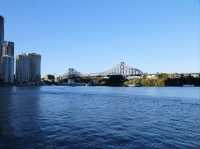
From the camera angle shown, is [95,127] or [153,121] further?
[153,121]

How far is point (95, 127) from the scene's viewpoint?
1041 inches

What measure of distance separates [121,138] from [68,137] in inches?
141

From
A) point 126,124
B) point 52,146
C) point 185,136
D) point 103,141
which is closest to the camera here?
→ point 52,146

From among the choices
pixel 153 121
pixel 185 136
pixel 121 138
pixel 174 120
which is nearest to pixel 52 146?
pixel 121 138

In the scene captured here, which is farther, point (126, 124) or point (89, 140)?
point (126, 124)

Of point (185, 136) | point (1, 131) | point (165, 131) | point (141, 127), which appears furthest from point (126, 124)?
point (1, 131)

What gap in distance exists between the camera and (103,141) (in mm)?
20688

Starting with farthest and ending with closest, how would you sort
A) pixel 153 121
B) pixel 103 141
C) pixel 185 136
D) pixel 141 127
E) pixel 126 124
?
pixel 153 121 < pixel 126 124 < pixel 141 127 < pixel 185 136 < pixel 103 141

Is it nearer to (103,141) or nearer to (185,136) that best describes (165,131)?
(185,136)

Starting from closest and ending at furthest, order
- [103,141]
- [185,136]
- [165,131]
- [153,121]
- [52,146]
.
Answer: [52,146] → [103,141] → [185,136] → [165,131] → [153,121]

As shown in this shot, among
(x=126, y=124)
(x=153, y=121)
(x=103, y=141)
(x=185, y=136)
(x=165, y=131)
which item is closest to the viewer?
(x=103, y=141)

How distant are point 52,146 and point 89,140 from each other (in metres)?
2.95

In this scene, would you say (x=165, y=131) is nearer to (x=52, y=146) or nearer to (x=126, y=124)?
(x=126, y=124)

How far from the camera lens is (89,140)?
2086 centimetres
